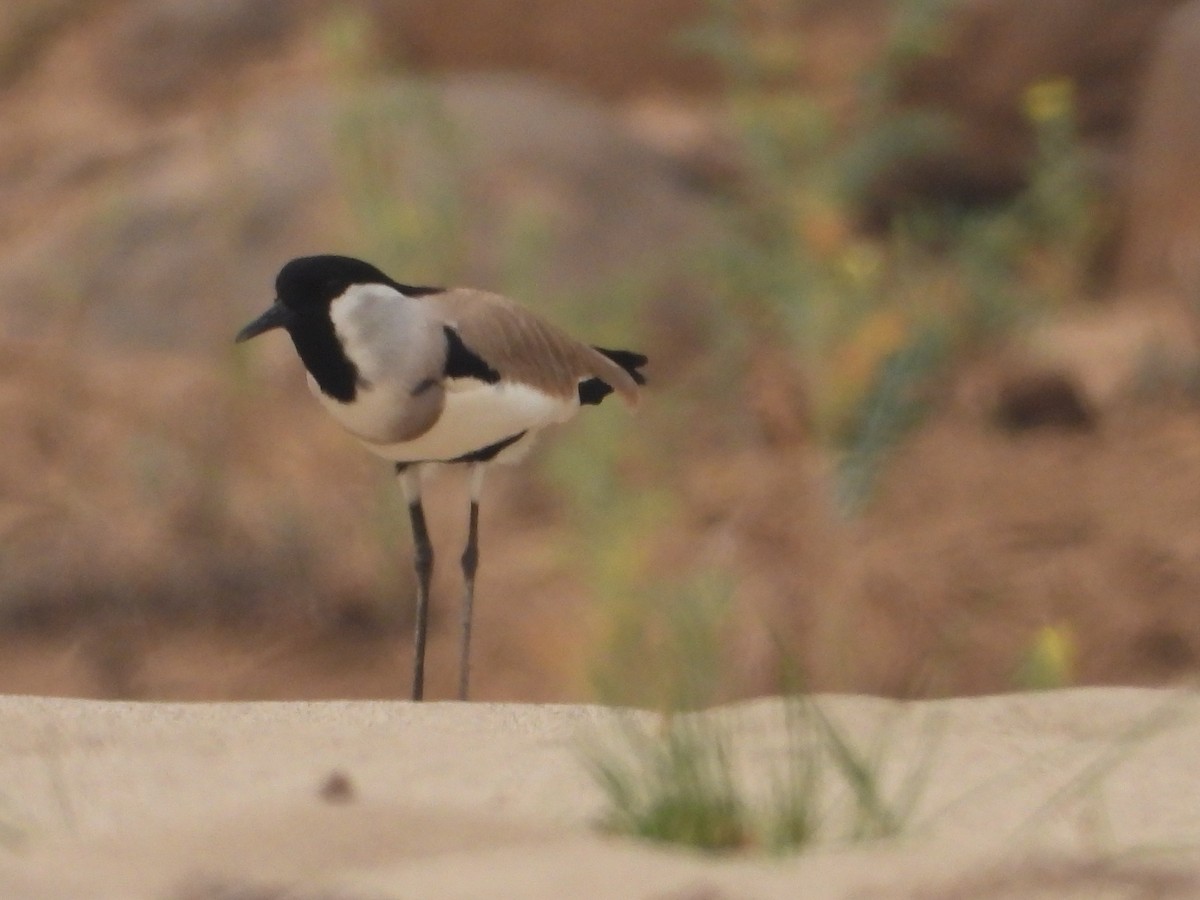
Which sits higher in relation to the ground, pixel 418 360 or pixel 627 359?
pixel 627 359

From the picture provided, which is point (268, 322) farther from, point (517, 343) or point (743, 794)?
point (743, 794)

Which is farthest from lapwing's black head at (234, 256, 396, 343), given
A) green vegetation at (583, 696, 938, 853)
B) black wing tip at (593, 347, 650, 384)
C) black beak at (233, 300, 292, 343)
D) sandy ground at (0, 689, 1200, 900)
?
green vegetation at (583, 696, 938, 853)

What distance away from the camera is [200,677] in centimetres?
605

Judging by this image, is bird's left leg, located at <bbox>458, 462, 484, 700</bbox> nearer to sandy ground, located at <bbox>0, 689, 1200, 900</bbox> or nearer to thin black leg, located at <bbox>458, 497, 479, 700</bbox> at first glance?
thin black leg, located at <bbox>458, 497, 479, 700</bbox>

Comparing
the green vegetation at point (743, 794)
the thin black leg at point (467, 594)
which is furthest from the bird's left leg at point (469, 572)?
the green vegetation at point (743, 794)

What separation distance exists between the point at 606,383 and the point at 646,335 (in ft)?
12.3

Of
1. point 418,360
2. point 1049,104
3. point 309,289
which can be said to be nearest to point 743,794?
point 418,360

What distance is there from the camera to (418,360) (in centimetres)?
341

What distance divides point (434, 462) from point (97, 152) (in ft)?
21.0

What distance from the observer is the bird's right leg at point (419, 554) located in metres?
3.89

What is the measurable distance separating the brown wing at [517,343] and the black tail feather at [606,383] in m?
0.04

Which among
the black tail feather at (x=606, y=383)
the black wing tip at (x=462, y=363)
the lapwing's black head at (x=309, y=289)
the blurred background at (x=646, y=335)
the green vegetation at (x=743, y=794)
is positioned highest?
the blurred background at (x=646, y=335)

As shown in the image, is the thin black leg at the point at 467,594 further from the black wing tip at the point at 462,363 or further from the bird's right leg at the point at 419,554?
the black wing tip at the point at 462,363

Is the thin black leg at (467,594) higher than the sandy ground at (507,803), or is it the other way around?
the thin black leg at (467,594)
